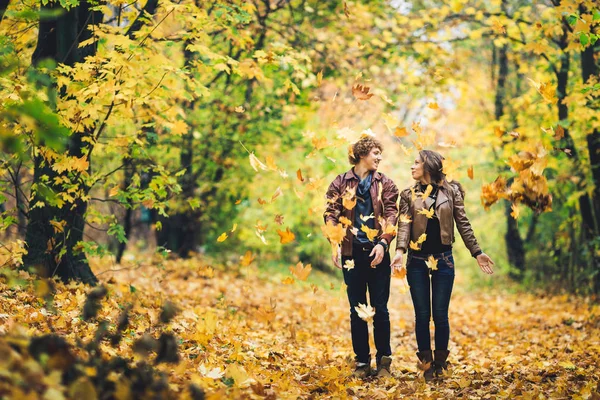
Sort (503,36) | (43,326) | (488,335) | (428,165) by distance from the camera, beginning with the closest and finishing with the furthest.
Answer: (43,326) → (428,165) → (488,335) → (503,36)

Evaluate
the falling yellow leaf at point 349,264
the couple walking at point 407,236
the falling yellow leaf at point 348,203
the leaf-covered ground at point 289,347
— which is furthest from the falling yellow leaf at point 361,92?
the leaf-covered ground at point 289,347

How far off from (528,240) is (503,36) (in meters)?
6.74

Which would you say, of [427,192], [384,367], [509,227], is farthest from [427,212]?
[509,227]

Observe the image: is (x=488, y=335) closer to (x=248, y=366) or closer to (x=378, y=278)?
(x=378, y=278)

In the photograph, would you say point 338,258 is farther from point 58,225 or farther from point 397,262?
point 58,225

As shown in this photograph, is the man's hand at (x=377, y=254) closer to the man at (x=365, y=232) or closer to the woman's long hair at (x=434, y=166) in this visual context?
the man at (x=365, y=232)

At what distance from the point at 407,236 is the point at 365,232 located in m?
0.37

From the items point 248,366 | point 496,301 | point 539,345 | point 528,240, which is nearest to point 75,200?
A: point 248,366

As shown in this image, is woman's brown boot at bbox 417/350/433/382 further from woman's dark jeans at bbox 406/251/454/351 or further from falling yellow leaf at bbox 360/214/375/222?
falling yellow leaf at bbox 360/214/375/222

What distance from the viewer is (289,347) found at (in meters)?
5.88

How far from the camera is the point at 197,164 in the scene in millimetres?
10570

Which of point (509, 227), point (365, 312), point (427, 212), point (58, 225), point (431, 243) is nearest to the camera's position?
point (365, 312)

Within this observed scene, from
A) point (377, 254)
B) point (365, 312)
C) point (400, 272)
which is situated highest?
point (377, 254)

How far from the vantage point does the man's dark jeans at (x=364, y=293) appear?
472 centimetres
